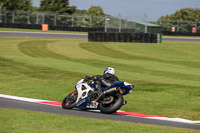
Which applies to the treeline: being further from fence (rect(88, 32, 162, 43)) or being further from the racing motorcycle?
the racing motorcycle

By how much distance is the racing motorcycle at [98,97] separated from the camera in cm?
987

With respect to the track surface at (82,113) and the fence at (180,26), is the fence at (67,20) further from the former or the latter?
the track surface at (82,113)

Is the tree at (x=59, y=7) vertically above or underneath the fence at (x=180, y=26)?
above

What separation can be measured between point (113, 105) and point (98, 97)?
1.72 ft

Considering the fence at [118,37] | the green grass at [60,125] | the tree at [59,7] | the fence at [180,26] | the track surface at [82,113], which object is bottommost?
the track surface at [82,113]

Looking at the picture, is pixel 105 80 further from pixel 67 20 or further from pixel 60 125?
pixel 67 20

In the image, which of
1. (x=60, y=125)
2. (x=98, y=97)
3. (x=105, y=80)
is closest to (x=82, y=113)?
(x=98, y=97)

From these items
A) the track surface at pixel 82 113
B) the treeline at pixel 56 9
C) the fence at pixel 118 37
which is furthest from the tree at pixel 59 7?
the track surface at pixel 82 113

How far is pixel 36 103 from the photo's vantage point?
11500 millimetres

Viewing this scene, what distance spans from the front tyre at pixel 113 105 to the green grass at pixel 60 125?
4.11ft

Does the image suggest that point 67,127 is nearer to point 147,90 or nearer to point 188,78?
point 147,90

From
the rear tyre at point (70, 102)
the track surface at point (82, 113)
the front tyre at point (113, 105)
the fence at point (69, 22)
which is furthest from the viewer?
the fence at point (69, 22)

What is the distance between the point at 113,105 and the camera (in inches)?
388

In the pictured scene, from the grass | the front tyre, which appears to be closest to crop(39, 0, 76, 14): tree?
the grass
